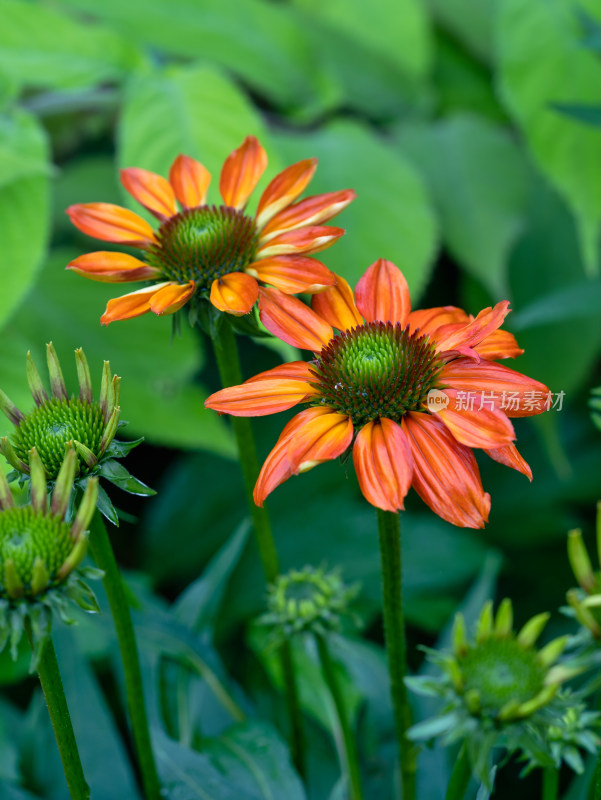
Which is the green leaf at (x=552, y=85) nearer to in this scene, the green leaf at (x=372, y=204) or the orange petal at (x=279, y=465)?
the green leaf at (x=372, y=204)

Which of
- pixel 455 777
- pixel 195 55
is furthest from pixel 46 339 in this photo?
pixel 455 777

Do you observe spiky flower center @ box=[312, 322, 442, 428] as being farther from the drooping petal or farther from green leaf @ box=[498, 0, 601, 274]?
green leaf @ box=[498, 0, 601, 274]

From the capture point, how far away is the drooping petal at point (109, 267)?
337 millimetres

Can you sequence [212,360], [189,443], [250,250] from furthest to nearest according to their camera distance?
1. [212,360]
2. [189,443]
3. [250,250]

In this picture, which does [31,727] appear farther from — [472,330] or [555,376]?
[555,376]

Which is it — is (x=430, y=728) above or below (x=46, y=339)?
below

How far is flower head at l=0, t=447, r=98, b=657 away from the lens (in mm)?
246

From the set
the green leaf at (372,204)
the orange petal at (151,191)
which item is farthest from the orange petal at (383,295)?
the green leaf at (372,204)

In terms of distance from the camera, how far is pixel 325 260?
660 mm

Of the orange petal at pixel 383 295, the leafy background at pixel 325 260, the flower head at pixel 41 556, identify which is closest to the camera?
the flower head at pixel 41 556

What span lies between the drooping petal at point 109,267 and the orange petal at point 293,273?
47 millimetres

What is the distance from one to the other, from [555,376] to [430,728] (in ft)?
1.93

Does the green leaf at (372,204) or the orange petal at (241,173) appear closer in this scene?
the orange petal at (241,173)

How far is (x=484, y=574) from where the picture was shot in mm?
542
